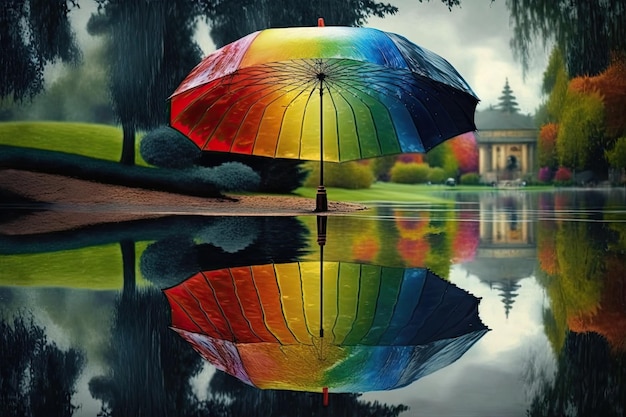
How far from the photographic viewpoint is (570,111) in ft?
95.8

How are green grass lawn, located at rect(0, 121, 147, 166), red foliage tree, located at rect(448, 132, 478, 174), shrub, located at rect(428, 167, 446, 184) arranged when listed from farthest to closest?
1. red foliage tree, located at rect(448, 132, 478, 174)
2. shrub, located at rect(428, 167, 446, 184)
3. green grass lawn, located at rect(0, 121, 147, 166)

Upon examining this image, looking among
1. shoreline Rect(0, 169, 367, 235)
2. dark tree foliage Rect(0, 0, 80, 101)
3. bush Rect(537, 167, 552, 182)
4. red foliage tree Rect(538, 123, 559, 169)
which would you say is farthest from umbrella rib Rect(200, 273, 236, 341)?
bush Rect(537, 167, 552, 182)

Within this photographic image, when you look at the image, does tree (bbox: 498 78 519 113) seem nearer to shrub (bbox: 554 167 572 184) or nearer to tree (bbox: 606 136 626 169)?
shrub (bbox: 554 167 572 184)

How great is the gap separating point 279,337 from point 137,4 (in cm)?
1985

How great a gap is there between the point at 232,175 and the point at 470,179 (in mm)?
22677

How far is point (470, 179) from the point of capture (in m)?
42.5

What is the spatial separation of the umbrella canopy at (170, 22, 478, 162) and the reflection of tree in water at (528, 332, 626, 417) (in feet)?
16.7

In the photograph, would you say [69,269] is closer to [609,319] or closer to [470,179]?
[609,319]

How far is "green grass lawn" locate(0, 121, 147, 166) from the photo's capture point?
91.9ft

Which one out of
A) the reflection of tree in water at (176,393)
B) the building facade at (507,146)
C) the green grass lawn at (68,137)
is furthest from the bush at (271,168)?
the building facade at (507,146)

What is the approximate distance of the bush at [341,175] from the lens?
28359 mm

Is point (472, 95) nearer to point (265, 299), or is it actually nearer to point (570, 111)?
point (265, 299)

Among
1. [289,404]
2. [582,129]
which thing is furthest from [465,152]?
[289,404]

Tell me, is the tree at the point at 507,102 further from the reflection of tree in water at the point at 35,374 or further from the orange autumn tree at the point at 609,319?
the reflection of tree in water at the point at 35,374
